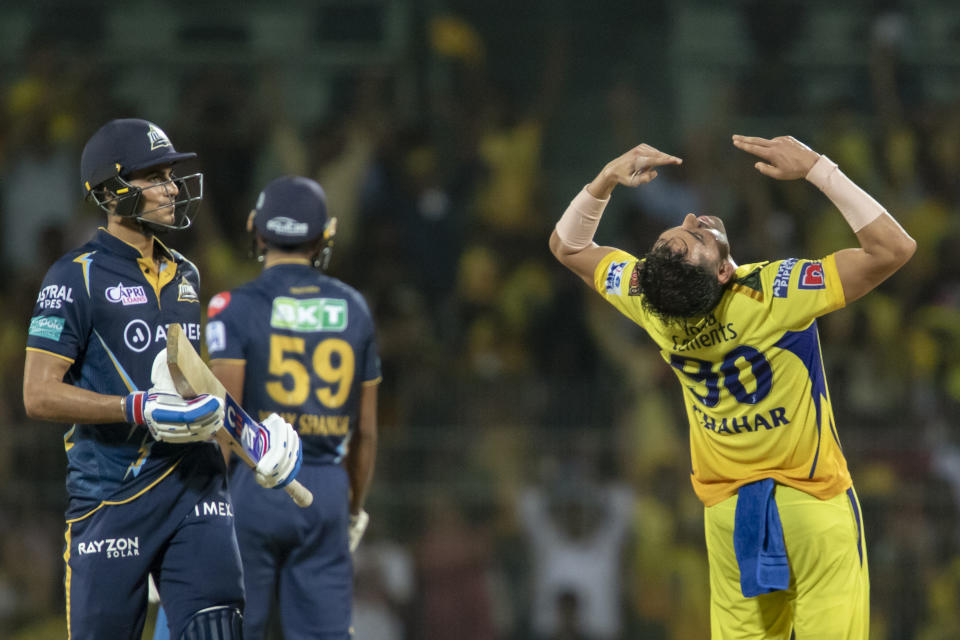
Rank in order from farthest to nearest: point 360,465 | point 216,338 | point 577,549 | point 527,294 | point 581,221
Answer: point 527,294
point 577,549
point 360,465
point 216,338
point 581,221

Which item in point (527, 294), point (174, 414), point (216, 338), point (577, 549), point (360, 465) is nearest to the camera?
point (174, 414)

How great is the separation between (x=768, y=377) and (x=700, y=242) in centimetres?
55

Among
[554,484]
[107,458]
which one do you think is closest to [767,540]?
[107,458]

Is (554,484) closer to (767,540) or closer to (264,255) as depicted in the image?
(264,255)

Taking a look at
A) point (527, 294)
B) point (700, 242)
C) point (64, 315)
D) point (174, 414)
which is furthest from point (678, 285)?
point (527, 294)

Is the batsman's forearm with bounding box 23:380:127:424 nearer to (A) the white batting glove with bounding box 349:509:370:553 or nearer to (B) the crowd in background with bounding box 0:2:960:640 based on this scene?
(A) the white batting glove with bounding box 349:509:370:553

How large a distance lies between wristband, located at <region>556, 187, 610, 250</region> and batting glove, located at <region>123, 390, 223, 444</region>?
167 cm

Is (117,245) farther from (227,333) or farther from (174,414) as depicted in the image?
(227,333)

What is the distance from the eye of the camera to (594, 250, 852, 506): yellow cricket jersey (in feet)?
14.1

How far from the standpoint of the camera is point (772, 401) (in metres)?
4.35

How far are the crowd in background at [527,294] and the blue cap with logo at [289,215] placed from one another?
3120 mm

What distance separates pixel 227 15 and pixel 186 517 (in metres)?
8.87

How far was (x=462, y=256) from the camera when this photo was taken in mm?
10422

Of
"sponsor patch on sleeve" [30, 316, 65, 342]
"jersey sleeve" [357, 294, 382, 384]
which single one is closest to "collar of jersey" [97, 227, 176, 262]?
"sponsor patch on sleeve" [30, 316, 65, 342]
